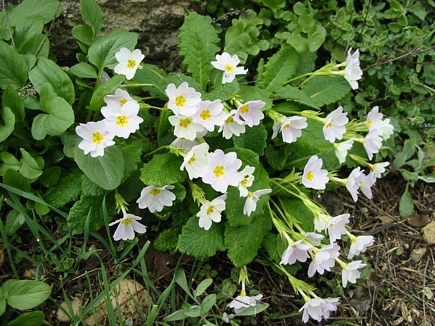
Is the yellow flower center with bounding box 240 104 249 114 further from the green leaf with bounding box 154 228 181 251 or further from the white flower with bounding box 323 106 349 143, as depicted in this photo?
the green leaf with bounding box 154 228 181 251

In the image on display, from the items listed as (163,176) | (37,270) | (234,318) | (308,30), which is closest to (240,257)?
(234,318)

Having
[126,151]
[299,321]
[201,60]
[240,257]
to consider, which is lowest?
[299,321]

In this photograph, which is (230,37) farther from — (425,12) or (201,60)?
(425,12)

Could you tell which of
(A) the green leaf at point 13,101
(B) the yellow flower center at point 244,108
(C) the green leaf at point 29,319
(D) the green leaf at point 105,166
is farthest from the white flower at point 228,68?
(C) the green leaf at point 29,319

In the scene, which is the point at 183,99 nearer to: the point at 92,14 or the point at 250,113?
the point at 250,113

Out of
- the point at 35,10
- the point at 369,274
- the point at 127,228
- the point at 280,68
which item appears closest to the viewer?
the point at 127,228

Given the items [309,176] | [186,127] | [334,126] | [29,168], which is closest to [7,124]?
[29,168]
